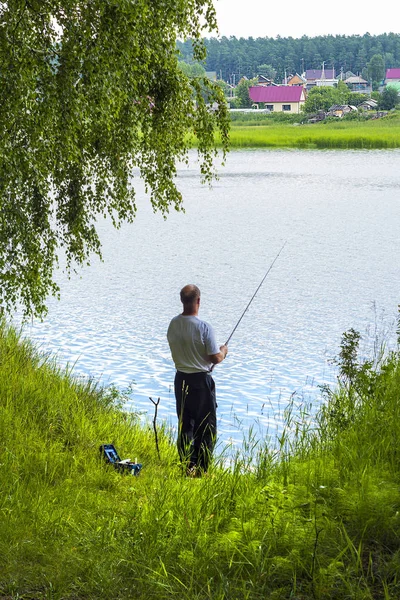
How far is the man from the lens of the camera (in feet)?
25.3

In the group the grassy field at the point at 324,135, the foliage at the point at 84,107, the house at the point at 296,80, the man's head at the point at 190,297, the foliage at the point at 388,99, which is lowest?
the grassy field at the point at 324,135

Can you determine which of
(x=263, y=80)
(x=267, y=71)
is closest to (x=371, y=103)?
(x=263, y=80)

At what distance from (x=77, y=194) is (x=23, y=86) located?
3263mm

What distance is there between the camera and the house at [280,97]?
148 meters

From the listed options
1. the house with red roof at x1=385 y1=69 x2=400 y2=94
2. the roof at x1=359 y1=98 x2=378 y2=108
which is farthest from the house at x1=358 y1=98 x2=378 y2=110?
the house with red roof at x1=385 y1=69 x2=400 y2=94

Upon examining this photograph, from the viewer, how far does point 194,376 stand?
25.8ft

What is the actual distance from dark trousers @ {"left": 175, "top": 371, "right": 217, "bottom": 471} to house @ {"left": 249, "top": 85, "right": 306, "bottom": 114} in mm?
143606

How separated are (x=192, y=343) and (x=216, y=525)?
2697 mm

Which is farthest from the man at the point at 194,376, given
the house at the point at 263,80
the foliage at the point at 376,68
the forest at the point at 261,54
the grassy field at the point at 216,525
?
the house at the point at 263,80

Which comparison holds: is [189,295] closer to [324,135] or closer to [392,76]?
[324,135]

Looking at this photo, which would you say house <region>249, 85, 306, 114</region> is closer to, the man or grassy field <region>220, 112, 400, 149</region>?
grassy field <region>220, 112, 400, 149</region>

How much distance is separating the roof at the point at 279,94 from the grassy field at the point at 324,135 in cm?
5111

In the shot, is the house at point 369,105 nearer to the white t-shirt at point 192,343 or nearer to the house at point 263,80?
the house at point 263,80

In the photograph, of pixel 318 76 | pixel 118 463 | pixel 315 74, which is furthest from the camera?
pixel 318 76
